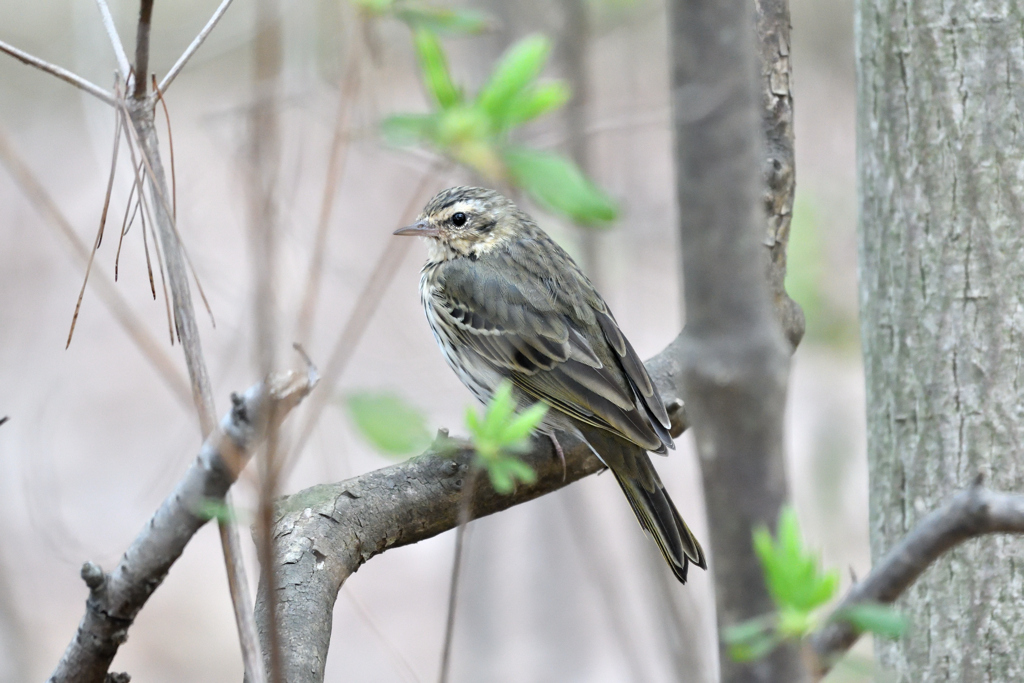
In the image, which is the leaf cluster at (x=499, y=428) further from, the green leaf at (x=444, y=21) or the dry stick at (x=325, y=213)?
the green leaf at (x=444, y=21)

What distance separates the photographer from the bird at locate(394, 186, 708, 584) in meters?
4.02

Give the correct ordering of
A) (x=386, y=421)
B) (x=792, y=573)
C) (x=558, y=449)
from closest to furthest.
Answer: (x=792, y=573) → (x=386, y=421) → (x=558, y=449)

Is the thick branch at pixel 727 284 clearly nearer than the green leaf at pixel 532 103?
Yes

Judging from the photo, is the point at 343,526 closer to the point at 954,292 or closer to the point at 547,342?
the point at 547,342

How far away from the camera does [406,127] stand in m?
1.77

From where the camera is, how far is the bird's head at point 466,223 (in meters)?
5.08

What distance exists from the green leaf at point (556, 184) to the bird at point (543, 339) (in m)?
2.33

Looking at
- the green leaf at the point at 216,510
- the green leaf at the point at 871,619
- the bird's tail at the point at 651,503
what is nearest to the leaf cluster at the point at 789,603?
the green leaf at the point at 871,619

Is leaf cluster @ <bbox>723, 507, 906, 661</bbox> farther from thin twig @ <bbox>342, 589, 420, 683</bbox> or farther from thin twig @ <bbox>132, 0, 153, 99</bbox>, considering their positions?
thin twig @ <bbox>132, 0, 153, 99</bbox>

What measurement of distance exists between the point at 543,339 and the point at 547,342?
24 millimetres

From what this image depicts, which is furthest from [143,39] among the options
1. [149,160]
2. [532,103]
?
[532,103]

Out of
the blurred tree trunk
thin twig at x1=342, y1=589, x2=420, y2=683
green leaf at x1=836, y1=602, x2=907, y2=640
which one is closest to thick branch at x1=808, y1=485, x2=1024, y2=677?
green leaf at x1=836, y1=602, x2=907, y2=640

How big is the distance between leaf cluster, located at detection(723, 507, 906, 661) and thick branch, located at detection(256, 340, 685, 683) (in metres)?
1.12

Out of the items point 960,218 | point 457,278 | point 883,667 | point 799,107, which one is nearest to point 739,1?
point 960,218
